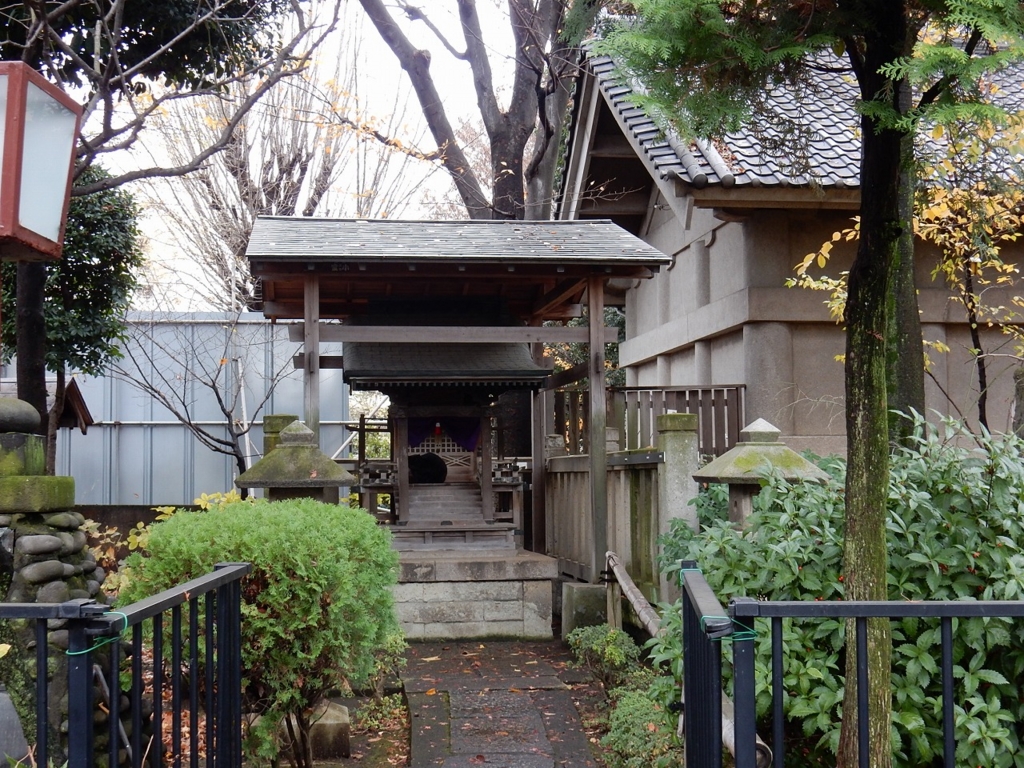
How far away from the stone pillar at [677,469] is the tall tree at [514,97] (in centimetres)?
951

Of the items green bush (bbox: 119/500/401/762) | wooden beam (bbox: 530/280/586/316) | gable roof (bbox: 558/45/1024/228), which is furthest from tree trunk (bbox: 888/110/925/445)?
green bush (bbox: 119/500/401/762)

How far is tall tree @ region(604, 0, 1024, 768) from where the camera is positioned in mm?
3223

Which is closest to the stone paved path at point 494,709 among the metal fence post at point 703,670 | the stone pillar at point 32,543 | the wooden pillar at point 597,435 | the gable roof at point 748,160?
the wooden pillar at point 597,435

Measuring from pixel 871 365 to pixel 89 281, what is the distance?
1223cm

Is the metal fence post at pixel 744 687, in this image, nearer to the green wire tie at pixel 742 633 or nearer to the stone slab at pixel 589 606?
the green wire tie at pixel 742 633

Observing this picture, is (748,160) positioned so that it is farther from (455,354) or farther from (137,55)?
(137,55)

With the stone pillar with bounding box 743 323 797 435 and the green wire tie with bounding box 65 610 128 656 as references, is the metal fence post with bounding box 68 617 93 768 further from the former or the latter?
the stone pillar with bounding box 743 323 797 435

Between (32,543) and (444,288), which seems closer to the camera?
(32,543)

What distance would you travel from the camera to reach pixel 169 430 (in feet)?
61.2

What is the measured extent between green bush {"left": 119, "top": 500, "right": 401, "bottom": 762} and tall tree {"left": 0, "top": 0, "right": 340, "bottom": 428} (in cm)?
408

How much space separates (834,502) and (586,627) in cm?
449

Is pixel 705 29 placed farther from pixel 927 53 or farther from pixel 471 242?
pixel 471 242

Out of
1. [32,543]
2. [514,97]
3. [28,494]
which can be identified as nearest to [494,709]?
[32,543]

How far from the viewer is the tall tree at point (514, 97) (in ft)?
53.7
